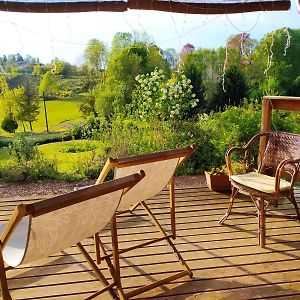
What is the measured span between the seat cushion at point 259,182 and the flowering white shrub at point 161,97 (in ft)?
7.17

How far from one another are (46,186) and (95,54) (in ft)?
6.52

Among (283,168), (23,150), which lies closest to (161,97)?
(23,150)

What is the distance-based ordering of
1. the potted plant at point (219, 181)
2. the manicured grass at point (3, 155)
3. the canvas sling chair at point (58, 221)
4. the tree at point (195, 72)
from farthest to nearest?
the tree at point (195, 72) → the manicured grass at point (3, 155) → the potted plant at point (219, 181) → the canvas sling chair at point (58, 221)

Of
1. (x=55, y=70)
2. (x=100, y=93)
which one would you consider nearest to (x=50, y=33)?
(x=55, y=70)

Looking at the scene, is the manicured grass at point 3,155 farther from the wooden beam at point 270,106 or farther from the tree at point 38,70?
the wooden beam at point 270,106

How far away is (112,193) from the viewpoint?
213cm

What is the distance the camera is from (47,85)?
567 centimetres

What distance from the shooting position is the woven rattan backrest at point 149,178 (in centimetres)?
259

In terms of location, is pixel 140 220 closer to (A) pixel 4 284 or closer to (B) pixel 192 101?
(A) pixel 4 284

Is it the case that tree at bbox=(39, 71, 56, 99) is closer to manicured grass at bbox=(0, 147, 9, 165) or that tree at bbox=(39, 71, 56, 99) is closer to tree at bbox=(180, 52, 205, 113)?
manicured grass at bbox=(0, 147, 9, 165)

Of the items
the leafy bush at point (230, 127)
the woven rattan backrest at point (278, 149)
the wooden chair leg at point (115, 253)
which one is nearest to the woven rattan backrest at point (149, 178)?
the wooden chair leg at point (115, 253)

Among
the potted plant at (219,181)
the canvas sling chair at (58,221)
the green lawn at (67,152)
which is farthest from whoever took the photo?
the green lawn at (67,152)

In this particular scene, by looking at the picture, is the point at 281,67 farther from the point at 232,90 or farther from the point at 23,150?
the point at 23,150

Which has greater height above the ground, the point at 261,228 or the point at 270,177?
→ the point at 270,177
